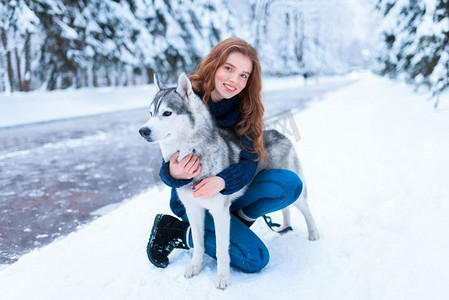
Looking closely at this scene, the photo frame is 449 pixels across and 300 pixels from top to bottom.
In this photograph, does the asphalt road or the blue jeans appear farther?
the asphalt road

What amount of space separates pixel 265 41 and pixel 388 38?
55.2 feet

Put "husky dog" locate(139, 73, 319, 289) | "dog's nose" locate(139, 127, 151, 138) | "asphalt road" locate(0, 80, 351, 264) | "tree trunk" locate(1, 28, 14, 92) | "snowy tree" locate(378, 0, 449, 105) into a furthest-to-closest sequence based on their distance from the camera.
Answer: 1. "tree trunk" locate(1, 28, 14, 92)
2. "snowy tree" locate(378, 0, 449, 105)
3. "asphalt road" locate(0, 80, 351, 264)
4. "husky dog" locate(139, 73, 319, 289)
5. "dog's nose" locate(139, 127, 151, 138)

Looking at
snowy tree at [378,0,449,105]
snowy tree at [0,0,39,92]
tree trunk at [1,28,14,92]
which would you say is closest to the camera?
snowy tree at [378,0,449,105]

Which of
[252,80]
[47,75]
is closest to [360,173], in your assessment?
[252,80]

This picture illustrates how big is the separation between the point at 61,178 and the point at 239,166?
3343 millimetres

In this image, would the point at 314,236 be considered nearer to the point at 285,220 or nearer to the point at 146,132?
the point at 285,220

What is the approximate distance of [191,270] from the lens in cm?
211

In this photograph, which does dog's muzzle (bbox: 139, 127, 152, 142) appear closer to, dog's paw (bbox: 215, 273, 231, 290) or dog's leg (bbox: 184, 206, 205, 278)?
dog's leg (bbox: 184, 206, 205, 278)

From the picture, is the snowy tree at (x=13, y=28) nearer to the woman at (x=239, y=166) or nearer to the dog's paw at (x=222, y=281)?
the woman at (x=239, y=166)

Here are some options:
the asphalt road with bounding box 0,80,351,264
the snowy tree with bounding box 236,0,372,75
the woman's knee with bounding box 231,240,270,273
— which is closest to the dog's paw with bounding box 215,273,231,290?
the woman's knee with bounding box 231,240,270,273

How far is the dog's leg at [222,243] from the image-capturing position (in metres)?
1.97

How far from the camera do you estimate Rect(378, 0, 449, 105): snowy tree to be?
645 cm

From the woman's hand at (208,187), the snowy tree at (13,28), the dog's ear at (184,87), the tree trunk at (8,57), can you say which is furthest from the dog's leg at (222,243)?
the tree trunk at (8,57)

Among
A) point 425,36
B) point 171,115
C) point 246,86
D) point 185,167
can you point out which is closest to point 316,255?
point 185,167
